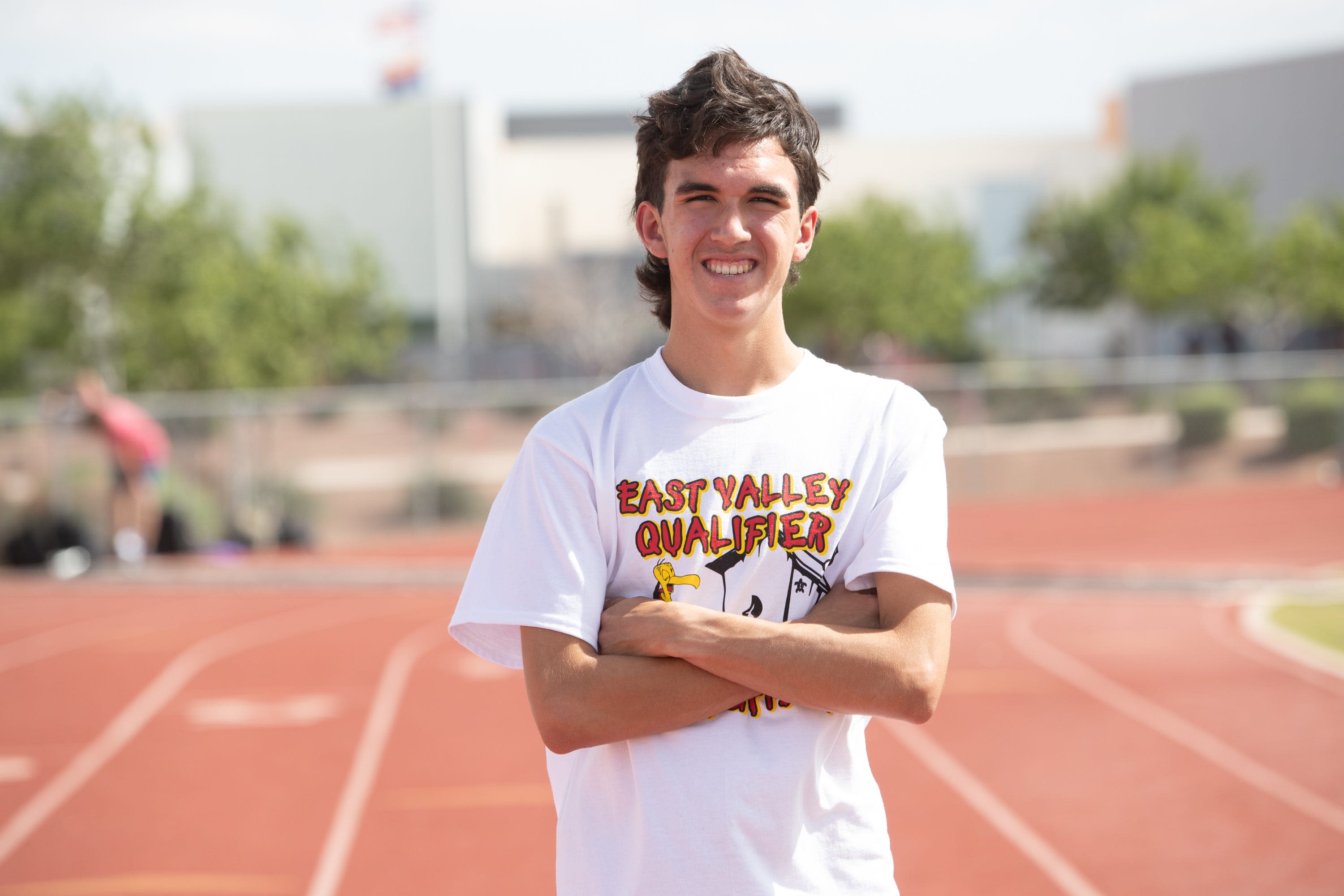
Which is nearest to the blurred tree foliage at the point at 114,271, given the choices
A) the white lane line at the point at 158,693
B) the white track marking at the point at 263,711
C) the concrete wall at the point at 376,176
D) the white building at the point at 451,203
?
the white lane line at the point at 158,693

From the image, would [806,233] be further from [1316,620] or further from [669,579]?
[1316,620]

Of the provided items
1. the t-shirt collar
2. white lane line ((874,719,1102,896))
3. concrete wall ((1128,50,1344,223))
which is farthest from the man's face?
concrete wall ((1128,50,1344,223))

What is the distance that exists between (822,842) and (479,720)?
20.5ft

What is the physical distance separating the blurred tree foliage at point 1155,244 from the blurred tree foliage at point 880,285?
3.66 metres

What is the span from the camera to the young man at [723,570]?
2121 mm

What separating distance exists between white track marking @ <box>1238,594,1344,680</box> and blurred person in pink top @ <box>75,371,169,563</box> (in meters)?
11.0

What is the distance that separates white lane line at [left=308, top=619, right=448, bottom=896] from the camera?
19.0 ft

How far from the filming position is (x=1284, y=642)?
9648 mm

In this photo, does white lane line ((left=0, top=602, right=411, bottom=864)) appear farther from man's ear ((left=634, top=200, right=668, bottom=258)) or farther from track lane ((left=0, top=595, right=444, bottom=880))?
man's ear ((left=634, top=200, right=668, bottom=258))

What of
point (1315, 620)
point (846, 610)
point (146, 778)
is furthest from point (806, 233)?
point (1315, 620)

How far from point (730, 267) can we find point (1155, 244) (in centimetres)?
3825

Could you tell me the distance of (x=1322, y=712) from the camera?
25.2ft

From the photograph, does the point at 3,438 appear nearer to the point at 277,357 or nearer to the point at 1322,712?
the point at 277,357

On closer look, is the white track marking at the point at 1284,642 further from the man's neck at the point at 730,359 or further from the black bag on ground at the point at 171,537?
the black bag on ground at the point at 171,537
